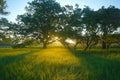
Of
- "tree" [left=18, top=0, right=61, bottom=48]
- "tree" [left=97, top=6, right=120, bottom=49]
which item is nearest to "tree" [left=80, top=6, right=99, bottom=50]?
"tree" [left=97, top=6, right=120, bottom=49]

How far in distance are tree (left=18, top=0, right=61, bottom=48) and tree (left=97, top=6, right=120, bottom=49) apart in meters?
14.6

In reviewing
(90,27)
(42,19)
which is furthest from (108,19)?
(42,19)

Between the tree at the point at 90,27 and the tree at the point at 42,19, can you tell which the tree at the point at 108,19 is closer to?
the tree at the point at 90,27

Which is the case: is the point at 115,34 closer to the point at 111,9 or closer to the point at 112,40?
the point at 112,40

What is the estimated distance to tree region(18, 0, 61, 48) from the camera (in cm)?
5947

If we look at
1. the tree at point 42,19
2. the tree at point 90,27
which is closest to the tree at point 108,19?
the tree at point 90,27

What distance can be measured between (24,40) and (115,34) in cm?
2143

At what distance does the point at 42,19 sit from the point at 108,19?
1796cm

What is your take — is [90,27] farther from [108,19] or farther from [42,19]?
[42,19]

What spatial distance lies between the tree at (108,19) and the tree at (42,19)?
1459cm

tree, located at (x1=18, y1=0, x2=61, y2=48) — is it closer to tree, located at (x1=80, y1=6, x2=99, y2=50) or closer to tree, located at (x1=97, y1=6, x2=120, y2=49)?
tree, located at (x1=80, y1=6, x2=99, y2=50)

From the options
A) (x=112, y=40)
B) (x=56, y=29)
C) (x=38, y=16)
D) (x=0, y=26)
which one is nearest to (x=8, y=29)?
(x=0, y=26)

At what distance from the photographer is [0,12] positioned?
2207 inches

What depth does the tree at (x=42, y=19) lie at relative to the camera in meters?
59.5
